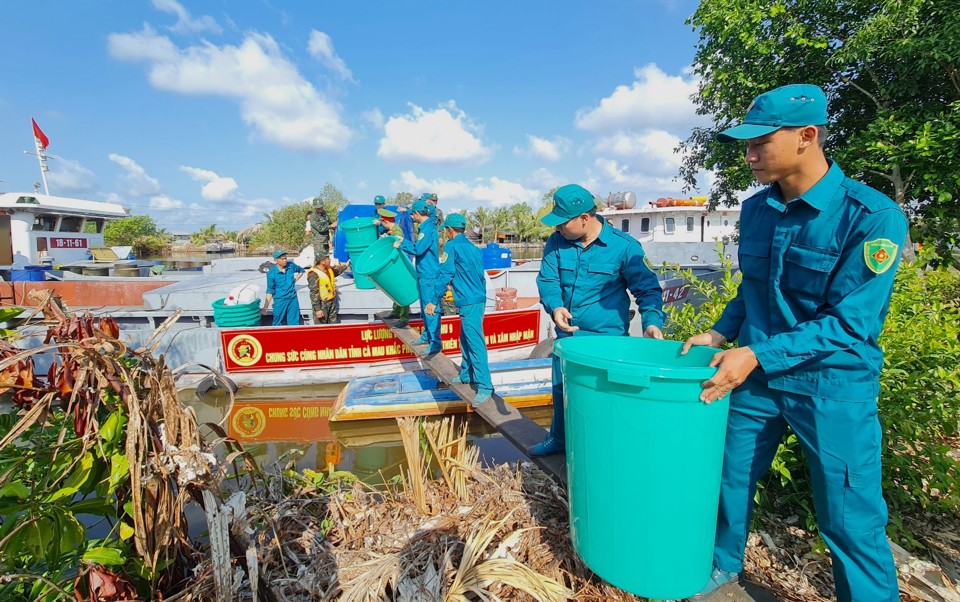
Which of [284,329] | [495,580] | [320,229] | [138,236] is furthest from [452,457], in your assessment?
[138,236]

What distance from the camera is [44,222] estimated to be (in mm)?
14219

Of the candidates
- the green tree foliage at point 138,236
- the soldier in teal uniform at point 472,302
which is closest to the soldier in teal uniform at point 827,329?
the soldier in teal uniform at point 472,302

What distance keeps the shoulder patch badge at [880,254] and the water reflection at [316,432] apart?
179 inches

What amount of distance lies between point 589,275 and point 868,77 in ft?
19.8

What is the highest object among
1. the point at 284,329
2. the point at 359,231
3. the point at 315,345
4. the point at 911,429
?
the point at 359,231

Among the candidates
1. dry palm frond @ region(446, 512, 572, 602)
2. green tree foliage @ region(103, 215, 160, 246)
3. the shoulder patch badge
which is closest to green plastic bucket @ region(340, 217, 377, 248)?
dry palm frond @ region(446, 512, 572, 602)

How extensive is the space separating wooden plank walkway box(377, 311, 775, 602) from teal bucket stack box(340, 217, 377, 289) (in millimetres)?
1490

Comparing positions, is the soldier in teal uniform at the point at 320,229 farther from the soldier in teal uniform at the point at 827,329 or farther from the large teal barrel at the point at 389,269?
the soldier in teal uniform at the point at 827,329

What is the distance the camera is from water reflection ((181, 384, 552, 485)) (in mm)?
6012

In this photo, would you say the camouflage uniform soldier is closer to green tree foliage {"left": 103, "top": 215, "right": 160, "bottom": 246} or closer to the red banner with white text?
the red banner with white text

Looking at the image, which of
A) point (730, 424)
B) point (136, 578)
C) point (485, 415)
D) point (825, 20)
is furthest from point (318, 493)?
point (825, 20)

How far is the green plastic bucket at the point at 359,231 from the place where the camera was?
281 inches

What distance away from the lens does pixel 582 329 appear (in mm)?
2869

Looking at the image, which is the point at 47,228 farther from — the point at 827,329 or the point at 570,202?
the point at 827,329
